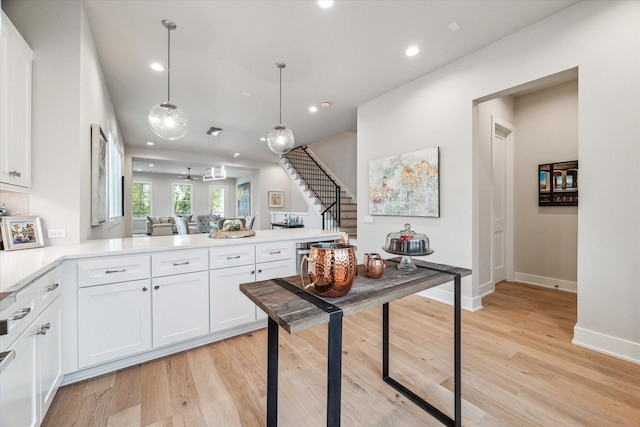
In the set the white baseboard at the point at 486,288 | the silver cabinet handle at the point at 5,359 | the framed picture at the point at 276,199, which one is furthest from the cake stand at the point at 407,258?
the framed picture at the point at 276,199

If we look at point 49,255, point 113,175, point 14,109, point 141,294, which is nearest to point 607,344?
point 141,294

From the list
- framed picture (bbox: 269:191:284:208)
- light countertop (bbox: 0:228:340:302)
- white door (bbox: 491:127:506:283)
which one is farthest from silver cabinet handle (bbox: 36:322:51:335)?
framed picture (bbox: 269:191:284:208)

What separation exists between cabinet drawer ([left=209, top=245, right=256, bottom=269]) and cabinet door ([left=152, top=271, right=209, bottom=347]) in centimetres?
14

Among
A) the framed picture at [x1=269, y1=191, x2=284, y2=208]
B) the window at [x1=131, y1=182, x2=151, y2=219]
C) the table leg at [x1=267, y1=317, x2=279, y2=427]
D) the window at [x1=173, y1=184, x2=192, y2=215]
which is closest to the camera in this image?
the table leg at [x1=267, y1=317, x2=279, y2=427]

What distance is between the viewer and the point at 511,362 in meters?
2.16

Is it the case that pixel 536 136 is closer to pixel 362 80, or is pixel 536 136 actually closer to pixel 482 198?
pixel 482 198

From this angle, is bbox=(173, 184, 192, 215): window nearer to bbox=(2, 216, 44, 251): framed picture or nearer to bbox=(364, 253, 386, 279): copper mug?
bbox=(2, 216, 44, 251): framed picture

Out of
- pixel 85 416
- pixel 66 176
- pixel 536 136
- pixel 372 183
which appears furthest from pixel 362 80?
pixel 85 416

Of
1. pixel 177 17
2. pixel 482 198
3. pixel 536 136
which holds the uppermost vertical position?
pixel 177 17

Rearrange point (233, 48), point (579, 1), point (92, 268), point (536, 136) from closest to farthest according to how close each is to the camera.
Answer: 1. point (92, 268)
2. point (579, 1)
3. point (233, 48)
4. point (536, 136)

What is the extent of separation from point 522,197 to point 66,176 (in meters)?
5.77

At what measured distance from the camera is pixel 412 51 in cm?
313

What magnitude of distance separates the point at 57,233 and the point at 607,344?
15.3 ft

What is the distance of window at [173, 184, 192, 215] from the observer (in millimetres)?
13070
